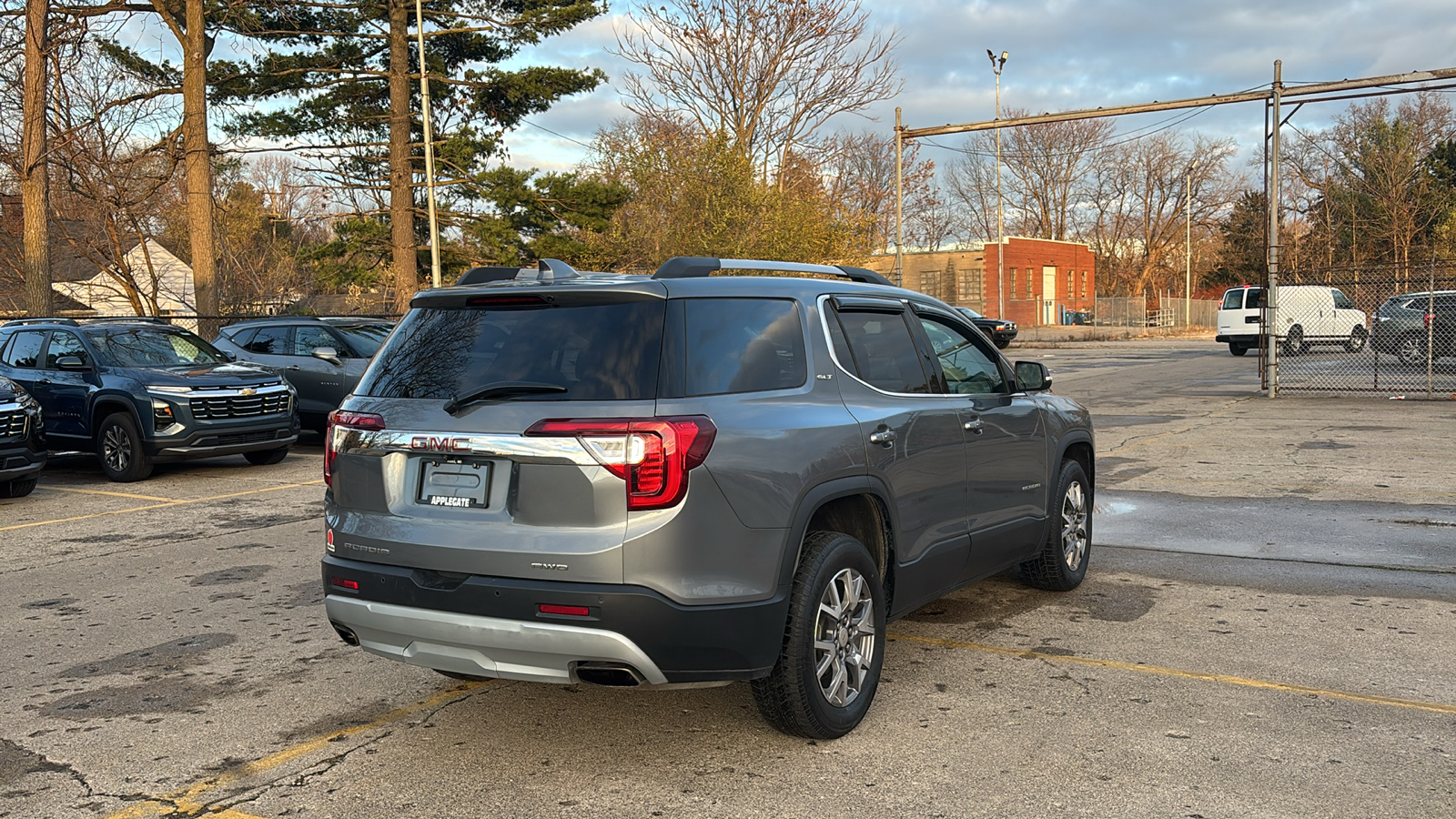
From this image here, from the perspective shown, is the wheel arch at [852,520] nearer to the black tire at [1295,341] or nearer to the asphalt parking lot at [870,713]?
the asphalt parking lot at [870,713]

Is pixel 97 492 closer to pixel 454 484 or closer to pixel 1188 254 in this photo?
pixel 454 484

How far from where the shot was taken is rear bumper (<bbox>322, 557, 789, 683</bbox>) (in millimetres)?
3756

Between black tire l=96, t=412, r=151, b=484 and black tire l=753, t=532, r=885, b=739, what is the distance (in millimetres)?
10225

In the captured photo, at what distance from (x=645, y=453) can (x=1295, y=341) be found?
30178 millimetres

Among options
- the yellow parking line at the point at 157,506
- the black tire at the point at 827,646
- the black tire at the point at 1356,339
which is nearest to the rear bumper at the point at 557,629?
the black tire at the point at 827,646

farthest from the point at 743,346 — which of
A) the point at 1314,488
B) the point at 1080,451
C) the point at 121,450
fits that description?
the point at 121,450

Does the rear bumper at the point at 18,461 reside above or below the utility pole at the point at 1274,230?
below

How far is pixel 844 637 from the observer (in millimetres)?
4441

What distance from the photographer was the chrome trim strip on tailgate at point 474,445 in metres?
3.82

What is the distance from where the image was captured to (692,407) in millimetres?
3887

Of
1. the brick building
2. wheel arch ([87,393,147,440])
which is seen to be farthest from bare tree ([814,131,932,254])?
wheel arch ([87,393,147,440])

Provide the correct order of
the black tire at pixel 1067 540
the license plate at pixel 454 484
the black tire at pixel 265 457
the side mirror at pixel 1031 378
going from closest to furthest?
the license plate at pixel 454 484 < the side mirror at pixel 1031 378 < the black tire at pixel 1067 540 < the black tire at pixel 265 457

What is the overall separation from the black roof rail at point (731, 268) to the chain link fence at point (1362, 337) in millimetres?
13975

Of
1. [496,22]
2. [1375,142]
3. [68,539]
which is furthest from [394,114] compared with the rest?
[1375,142]
